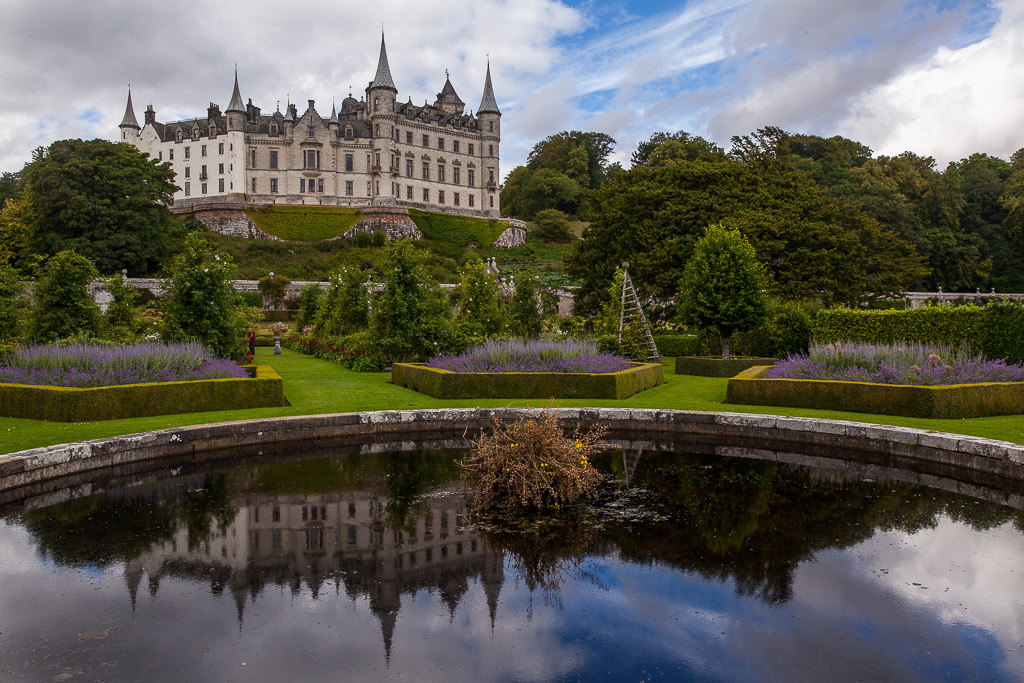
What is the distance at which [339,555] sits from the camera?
5.86m

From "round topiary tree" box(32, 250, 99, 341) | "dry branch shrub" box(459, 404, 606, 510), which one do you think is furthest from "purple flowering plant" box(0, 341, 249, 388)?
"dry branch shrub" box(459, 404, 606, 510)

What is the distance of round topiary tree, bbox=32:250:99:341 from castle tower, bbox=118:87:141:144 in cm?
6800

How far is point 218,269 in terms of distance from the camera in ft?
51.2

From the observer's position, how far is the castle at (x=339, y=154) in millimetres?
67188

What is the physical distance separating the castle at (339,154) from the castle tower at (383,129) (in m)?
0.10

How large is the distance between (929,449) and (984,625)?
16.3ft

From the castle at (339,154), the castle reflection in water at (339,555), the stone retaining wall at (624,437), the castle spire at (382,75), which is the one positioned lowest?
the castle reflection in water at (339,555)

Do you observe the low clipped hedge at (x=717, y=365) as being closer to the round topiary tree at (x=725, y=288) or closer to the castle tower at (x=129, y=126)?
the round topiary tree at (x=725, y=288)

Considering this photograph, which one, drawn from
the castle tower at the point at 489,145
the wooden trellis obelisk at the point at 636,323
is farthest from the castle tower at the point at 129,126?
the wooden trellis obelisk at the point at 636,323

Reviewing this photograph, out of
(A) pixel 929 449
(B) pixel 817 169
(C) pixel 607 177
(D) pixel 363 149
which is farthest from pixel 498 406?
(C) pixel 607 177

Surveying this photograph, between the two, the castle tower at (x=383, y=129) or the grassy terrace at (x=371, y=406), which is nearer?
the grassy terrace at (x=371, y=406)

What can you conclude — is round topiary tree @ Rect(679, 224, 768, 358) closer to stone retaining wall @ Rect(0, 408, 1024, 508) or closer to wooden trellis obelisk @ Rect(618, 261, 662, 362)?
wooden trellis obelisk @ Rect(618, 261, 662, 362)

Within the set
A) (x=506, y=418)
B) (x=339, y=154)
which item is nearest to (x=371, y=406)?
(x=506, y=418)

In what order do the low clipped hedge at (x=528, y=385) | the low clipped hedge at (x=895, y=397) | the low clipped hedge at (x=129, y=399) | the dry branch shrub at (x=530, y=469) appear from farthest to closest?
1. the low clipped hedge at (x=528, y=385)
2. the low clipped hedge at (x=895, y=397)
3. the low clipped hedge at (x=129, y=399)
4. the dry branch shrub at (x=530, y=469)
